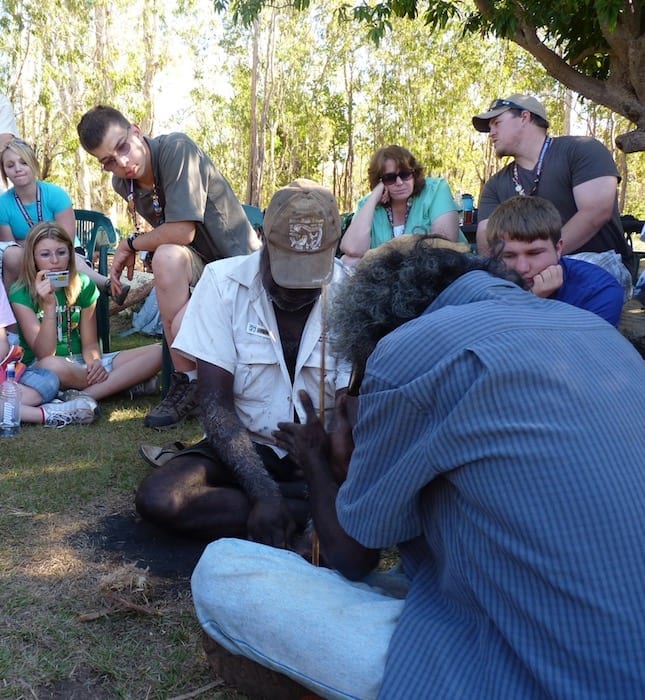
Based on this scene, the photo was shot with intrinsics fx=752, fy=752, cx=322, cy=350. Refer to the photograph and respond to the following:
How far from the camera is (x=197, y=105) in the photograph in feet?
86.7

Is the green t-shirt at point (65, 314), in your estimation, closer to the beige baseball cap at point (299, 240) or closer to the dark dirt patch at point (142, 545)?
the dark dirt patch at point (142, 545)

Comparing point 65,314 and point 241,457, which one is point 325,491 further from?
point 65,314

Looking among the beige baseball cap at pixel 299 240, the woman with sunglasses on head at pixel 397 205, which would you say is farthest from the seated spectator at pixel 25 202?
the beige baseball cap at pixel 299 240

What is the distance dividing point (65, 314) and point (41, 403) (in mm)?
641

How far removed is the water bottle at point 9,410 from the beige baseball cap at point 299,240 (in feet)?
6.95

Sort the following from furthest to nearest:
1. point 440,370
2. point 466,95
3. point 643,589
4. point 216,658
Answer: point 466,95 < point 216,658 < point 440,370 < point 643,589

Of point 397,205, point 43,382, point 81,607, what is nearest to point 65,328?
point 43,382

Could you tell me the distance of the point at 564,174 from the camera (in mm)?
4008

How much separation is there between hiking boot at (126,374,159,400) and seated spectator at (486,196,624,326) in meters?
2.52

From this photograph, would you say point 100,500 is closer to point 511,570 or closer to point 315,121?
point 511,570

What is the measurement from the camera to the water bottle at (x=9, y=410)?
3.98 metres

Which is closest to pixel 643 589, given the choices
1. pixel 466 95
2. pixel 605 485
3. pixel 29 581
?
pixel 605 485

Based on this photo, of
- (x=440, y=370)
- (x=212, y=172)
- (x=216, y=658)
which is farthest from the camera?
(x=212, y=172)

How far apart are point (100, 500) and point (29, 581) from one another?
71cm
